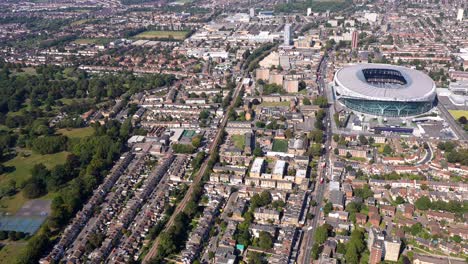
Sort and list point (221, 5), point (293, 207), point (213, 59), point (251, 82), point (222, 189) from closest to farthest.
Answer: point (293, 207) < point (222, 189) < point (251, 82) < point (213, 59) < point (221, 5)

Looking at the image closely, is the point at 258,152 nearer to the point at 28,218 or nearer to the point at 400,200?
the point at 400,200

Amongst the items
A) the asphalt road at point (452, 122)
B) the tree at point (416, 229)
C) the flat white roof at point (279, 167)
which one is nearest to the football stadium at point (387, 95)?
the asphalt road at point (452, 122)

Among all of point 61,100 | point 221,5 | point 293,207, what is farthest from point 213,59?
point 221,5

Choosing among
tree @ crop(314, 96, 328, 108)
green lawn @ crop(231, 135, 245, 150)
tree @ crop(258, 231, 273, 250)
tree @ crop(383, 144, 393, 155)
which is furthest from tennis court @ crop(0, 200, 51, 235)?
tree @ crop(314, 96, 328, 108)

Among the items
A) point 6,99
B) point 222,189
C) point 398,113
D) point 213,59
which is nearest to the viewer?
point 222,189

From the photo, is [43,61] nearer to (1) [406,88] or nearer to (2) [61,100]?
(2) [61,100]

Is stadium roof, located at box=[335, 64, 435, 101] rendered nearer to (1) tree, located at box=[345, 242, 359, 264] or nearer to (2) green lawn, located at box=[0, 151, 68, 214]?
(1) tree, located at box=[345, 242, 359, 264]

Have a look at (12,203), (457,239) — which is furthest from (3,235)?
(457,239)

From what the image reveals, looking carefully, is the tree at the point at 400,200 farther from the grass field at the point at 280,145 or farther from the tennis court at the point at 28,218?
the tennis court at the point at 28,218
